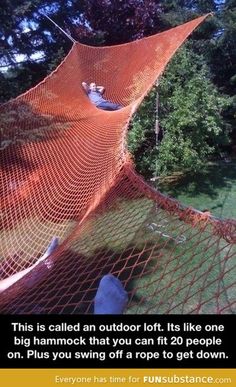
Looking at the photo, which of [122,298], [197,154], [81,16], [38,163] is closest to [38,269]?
[122,298]

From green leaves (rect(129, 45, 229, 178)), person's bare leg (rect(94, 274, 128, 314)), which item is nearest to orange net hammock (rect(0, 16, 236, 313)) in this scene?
person's bare leg (rect(94, 274, 128, 314))

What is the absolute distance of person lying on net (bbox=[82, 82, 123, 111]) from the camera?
3.38 metres

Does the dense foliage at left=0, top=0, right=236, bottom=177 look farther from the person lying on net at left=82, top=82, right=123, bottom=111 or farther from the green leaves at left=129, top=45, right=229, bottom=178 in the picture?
the person lying on net at left=82, top=82, right=123, bottom=111

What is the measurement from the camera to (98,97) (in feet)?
11.4

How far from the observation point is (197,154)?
4.06 meters
